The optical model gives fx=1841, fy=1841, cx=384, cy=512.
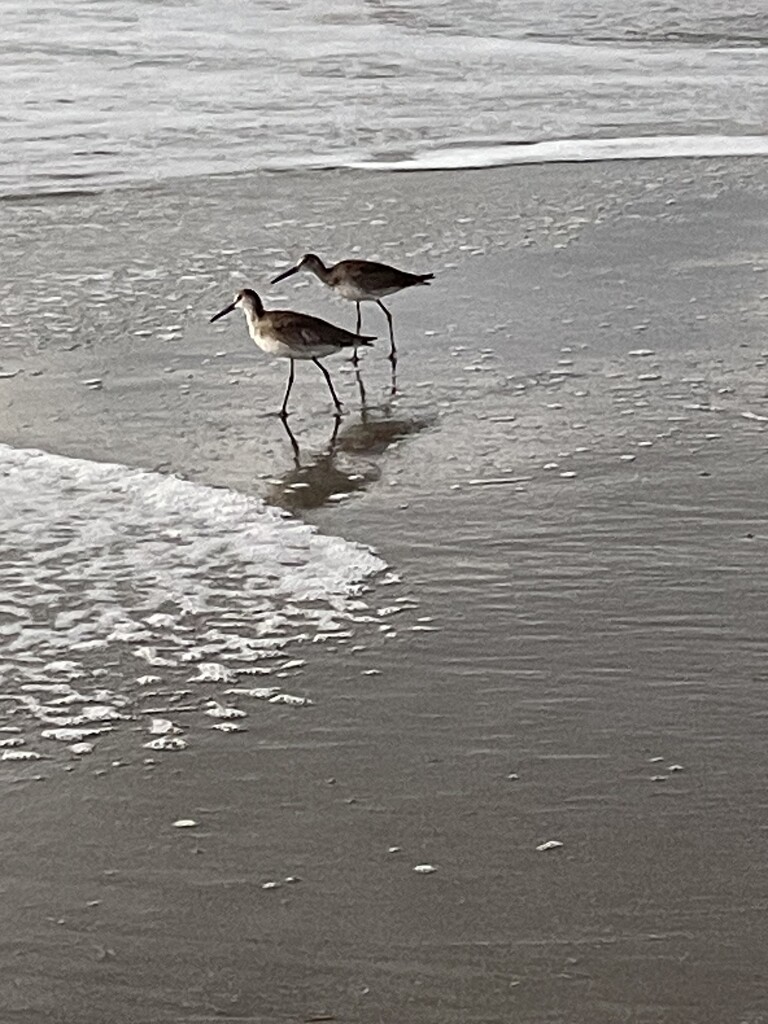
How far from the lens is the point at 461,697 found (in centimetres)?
496

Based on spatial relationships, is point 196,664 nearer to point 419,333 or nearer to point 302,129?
point 419,333

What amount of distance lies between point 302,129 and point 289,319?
709 centimetres

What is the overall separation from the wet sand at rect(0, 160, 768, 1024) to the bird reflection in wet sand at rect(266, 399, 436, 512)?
0.02m

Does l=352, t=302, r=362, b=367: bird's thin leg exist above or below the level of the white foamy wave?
above

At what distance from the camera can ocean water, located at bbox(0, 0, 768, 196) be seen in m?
13.5

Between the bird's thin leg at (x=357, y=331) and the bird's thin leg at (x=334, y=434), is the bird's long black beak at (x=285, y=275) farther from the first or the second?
the bird's thin leg at (x=334, y=434)

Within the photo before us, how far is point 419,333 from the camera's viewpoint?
8672 mm

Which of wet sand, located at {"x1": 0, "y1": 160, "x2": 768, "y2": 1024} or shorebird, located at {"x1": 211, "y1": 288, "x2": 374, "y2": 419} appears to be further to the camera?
shorebird, located at {"x1": 211, "y1": 288, "x2": 374, "y2": 419}

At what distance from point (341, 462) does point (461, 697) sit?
7.25 ft

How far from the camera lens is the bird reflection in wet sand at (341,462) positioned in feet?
21.9

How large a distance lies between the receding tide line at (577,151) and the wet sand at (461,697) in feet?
10.5

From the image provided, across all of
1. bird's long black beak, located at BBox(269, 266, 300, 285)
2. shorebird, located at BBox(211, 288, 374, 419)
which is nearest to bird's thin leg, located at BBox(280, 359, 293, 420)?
shorebird, located at BBox(211, 288, 374, 419)

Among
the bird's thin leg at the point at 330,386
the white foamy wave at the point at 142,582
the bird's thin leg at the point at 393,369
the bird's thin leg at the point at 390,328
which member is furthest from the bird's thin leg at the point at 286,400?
the white foamy wave at the point at 142,582

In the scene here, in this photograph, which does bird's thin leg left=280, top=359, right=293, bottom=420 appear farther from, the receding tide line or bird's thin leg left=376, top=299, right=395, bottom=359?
the receding tide line
